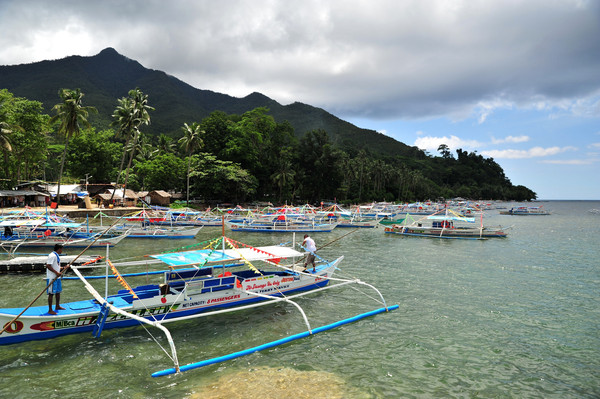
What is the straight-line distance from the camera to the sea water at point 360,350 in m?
9.54

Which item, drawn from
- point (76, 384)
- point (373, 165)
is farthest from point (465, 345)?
point (373, 165)

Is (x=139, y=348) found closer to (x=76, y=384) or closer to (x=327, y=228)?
(x=76, y=384)

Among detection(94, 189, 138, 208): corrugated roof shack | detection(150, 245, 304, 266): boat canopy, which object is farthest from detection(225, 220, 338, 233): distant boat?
detection(150, 245, 304, 266): boat canopy

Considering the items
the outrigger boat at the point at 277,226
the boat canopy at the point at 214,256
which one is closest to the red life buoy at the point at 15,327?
the boat canopy at the point at 214,256

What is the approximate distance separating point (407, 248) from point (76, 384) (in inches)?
1247

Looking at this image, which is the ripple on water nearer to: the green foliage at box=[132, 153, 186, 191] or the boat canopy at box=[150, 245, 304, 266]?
the boat canopy at box=[150, 245, 304, 266]

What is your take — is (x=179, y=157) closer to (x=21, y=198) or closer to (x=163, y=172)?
(x=163, y=172)

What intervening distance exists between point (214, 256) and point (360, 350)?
293 inches

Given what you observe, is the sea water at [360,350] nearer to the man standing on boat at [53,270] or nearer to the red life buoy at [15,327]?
the red life buoy at [15,327]

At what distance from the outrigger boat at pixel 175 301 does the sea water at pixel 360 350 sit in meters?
0.39

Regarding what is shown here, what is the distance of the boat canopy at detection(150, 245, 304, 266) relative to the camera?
45.6 feet

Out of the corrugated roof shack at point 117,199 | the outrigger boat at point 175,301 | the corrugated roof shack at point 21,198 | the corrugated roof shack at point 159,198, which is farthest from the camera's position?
the corrugated roof shack at point 159,198

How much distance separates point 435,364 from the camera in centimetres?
1120

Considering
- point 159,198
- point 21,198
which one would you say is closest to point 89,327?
point 21,198
